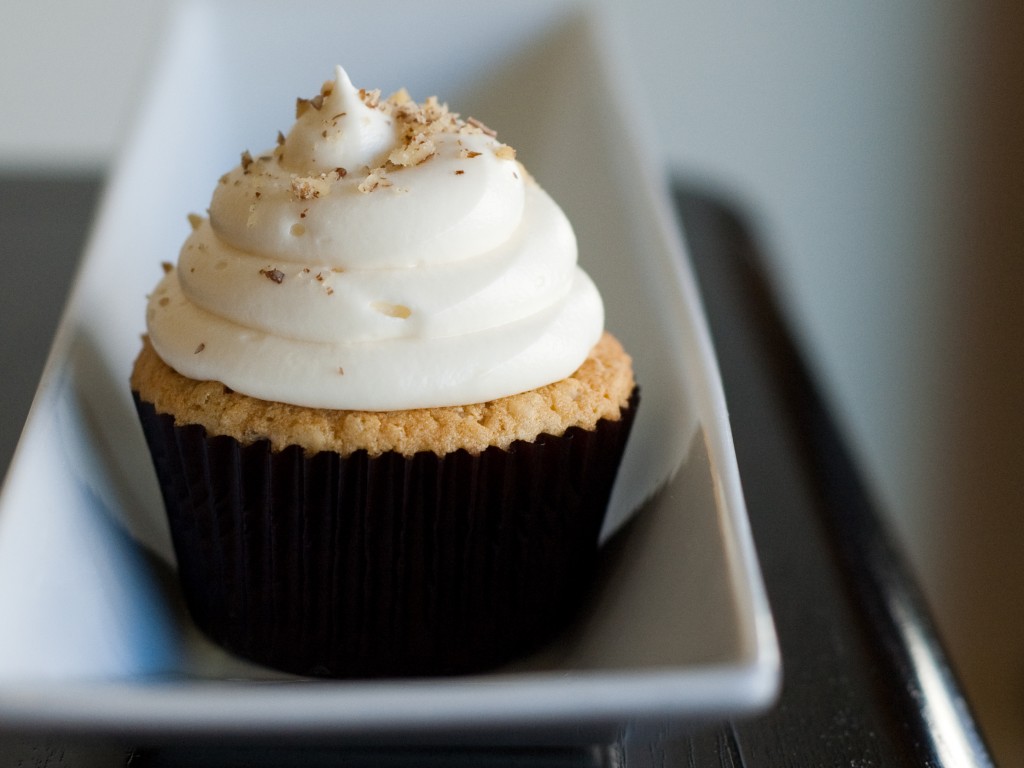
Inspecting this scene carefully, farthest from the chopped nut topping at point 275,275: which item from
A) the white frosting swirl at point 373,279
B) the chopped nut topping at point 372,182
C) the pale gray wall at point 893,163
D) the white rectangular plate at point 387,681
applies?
the pale gray wall at point 893,163

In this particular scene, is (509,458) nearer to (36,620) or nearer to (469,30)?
(36,620)

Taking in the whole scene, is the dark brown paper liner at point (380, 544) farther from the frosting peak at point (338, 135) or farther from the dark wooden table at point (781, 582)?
the frosting peak at point (338, 135)

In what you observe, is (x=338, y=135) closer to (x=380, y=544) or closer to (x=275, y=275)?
(x=275, y=275)

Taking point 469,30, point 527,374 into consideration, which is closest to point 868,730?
point 527,374

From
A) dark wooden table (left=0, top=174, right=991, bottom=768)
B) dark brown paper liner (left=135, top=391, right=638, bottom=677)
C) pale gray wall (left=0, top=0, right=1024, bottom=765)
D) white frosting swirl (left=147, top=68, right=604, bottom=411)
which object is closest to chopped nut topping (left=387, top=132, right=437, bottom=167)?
white frosting swirl (left=147, top=68, right=604, bottom=411)

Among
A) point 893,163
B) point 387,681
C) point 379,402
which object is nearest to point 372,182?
point 379,402

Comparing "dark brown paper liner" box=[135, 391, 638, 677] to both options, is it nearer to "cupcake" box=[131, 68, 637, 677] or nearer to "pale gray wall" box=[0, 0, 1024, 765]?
"cupcake" box=[131, 68, 637, 677]
